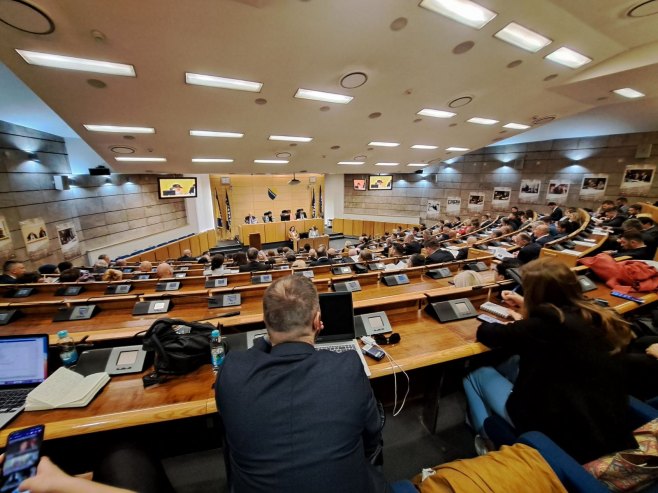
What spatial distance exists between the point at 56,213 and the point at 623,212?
15874 mm

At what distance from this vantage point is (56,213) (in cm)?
708

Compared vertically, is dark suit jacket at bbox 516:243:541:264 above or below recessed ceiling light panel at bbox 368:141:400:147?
below

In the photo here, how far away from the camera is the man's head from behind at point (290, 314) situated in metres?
1.14

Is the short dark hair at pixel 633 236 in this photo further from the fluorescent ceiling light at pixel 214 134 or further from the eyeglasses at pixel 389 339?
the fluorescent ceiling light at pixel 214 134

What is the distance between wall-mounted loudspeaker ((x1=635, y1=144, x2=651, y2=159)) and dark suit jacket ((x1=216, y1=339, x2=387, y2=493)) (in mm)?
13428

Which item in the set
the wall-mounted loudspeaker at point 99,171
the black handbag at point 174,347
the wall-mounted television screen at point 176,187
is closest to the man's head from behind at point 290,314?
the black handbag at point 174,347

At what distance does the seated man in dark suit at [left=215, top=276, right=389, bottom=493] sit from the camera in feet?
2.71

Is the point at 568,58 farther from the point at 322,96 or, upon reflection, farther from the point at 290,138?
the point at 290,138

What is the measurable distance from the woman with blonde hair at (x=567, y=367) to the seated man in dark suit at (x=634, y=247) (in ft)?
12.1

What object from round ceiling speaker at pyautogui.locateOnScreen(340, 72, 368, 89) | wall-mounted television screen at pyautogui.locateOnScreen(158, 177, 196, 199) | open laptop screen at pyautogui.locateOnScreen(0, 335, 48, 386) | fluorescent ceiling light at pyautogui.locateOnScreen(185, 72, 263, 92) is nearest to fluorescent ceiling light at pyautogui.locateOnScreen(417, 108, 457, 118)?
round ceiling speaker at pyautogui.locateOnScreen(340, 72, 368, 89)

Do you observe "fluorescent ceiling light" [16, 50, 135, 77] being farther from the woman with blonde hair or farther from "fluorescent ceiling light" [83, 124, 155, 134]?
the woman with blonde hair

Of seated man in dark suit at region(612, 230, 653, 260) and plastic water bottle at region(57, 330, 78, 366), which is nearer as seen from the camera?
plastic water bottle at region(57, 330, 78, 366)

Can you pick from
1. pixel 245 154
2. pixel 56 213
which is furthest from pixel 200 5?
pixel 56 213

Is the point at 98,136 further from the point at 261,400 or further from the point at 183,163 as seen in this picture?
the point at 261,400
